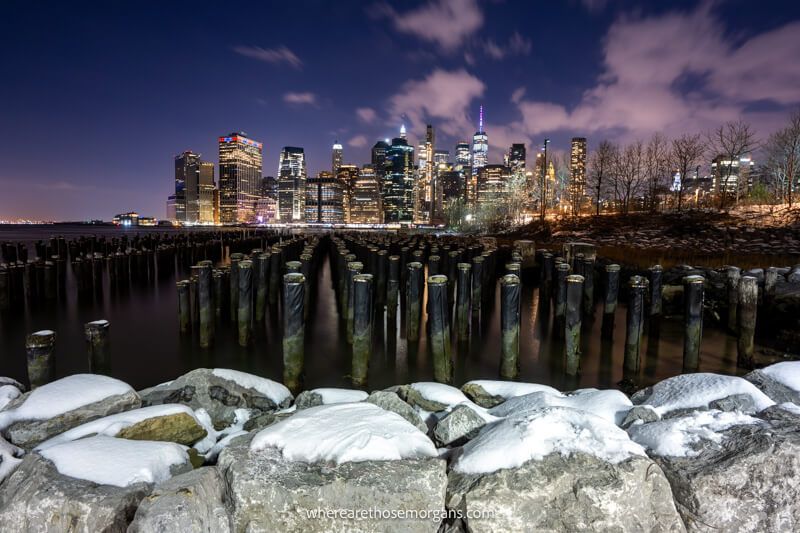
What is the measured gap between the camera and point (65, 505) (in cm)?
304

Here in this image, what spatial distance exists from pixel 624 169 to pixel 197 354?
51.9 metres

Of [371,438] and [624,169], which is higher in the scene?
[624,169]

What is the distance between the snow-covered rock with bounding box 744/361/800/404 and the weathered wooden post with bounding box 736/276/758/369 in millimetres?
4011

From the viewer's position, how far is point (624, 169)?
A: 48.8 meters

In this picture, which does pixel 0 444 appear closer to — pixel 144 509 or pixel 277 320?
pixel 144 509

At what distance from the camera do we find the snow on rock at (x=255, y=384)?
19.3 feet

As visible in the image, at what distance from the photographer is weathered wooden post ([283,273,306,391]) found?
7570 mm

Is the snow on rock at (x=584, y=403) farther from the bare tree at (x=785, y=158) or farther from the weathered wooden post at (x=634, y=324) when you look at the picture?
the bare tree at (x=785, y=158)

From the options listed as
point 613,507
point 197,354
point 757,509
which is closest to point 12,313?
point 197,354

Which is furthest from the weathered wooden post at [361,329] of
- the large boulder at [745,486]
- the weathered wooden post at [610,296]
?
the weathered wooden post at [610,296]

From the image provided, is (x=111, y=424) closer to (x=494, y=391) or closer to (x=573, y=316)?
(x=494, y=391)

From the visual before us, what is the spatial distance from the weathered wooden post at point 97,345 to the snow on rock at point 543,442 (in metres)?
6.51

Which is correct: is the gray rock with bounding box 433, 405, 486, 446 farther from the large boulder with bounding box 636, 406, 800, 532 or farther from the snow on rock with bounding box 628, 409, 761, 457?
the large boulder with bounding box 636, 406, 800, 532

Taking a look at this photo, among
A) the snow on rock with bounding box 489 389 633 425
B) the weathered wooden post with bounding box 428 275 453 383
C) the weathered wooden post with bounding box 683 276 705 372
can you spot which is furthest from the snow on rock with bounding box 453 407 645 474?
the weathered wooden post with bounding box 683 276 705 372
